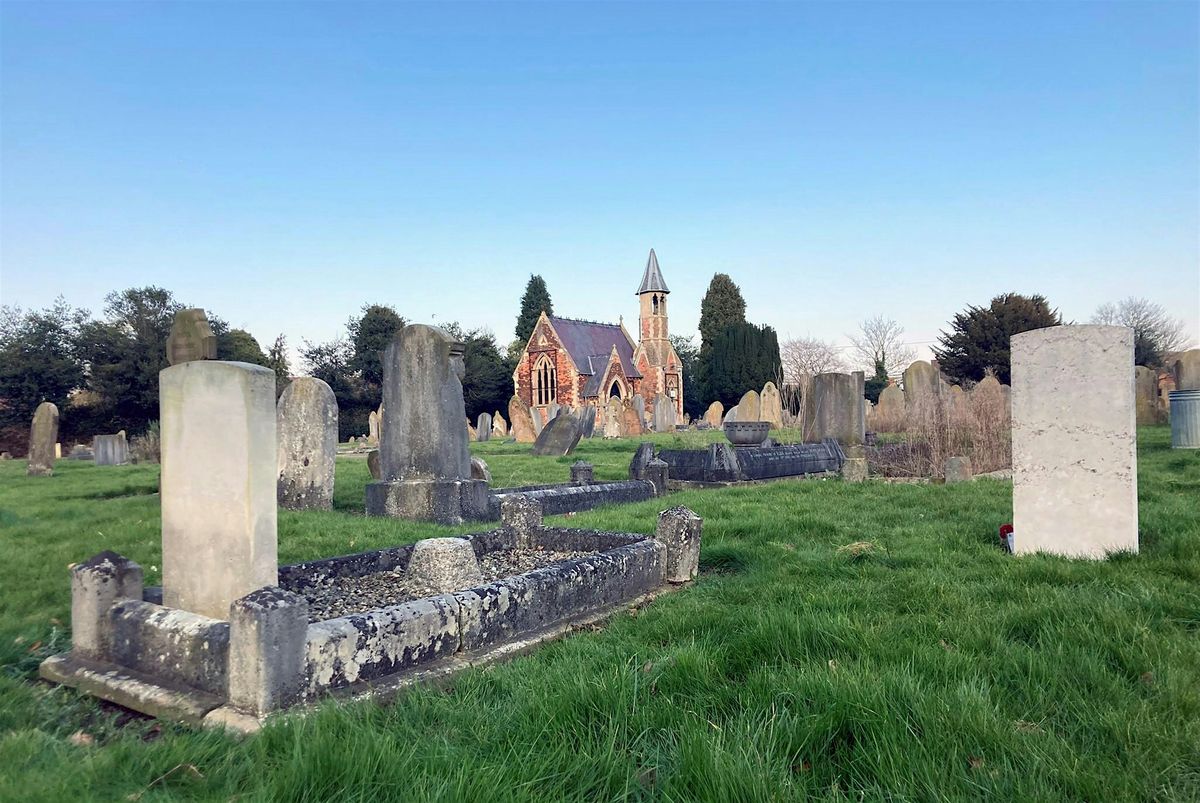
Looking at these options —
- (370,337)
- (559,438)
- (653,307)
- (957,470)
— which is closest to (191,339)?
(957,470)

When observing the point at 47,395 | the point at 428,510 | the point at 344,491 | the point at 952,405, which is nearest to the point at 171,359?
the point at 428,510

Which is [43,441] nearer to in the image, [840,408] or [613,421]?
[613,421]

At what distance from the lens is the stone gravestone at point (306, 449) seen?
8.84 metres

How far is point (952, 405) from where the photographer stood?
12.6 meters

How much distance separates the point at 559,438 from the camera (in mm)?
17672

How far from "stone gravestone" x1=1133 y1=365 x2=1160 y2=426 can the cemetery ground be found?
1901 centimetres

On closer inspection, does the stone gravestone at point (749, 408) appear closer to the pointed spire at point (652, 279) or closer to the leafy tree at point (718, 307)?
the pointed spire at point (652, 279)

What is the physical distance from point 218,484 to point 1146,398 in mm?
24016

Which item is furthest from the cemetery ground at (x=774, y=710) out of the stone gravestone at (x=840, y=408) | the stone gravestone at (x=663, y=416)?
the stone gravestone at (x=663, y=416)

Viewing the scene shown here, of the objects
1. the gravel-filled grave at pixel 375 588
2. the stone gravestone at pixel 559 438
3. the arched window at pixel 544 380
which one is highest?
the arched window at pixel 544 380

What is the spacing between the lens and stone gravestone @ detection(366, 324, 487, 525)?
7.95 meters

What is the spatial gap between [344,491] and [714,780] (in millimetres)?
9600

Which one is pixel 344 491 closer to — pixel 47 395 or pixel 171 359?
pixel 171 359

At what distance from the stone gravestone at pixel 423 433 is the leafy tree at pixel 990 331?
32893 mm
